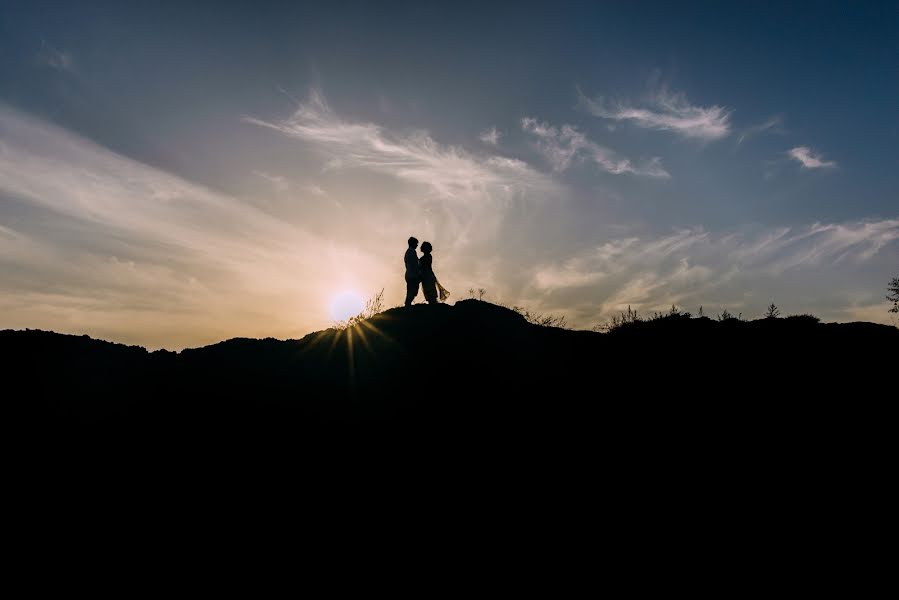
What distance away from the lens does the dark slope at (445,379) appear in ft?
35.2

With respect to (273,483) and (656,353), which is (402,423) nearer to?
(273,483)

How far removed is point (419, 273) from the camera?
1493cm

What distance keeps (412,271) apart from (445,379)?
4088 mm

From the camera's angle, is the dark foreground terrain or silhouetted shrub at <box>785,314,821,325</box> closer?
the dark foreground terrain

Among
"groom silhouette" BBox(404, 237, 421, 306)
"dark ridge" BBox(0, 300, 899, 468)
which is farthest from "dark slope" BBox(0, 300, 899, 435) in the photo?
"groom silhouette" BBox(404, 237, 421, 306)

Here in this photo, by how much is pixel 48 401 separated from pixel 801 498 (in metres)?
14.2

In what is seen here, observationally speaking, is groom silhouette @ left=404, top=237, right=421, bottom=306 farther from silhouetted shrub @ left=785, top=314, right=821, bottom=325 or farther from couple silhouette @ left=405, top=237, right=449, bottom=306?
silhouetted shrub @ left=785, top=314, right=821, bottom=325

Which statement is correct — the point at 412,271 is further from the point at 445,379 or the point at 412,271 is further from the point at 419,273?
the point at 445,379

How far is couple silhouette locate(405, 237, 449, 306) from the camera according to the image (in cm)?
1491

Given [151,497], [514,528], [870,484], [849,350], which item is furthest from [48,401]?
[849,350]

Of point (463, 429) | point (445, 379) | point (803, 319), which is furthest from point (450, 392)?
point (803, 319)

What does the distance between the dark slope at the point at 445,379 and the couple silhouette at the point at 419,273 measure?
4.05 feet

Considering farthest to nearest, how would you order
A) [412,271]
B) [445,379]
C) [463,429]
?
[412,271]
[445,379]
[463,429]

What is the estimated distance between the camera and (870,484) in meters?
10.2
